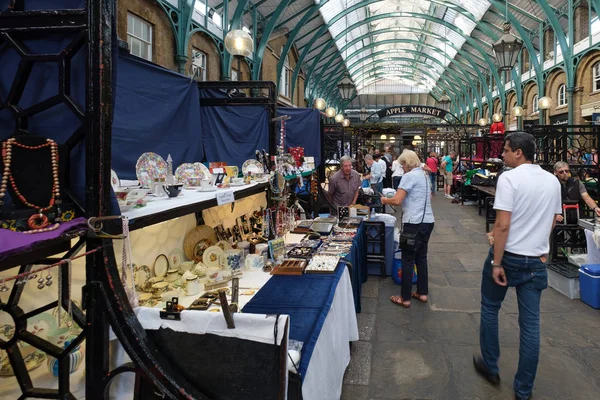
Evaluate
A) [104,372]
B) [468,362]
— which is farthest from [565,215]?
[104,372]

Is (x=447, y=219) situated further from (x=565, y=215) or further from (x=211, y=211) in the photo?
(x=211, y=211)

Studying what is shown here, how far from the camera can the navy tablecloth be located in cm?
215

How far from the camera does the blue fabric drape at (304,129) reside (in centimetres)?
842

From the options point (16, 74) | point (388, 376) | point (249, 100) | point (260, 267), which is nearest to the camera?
point (16, 74)

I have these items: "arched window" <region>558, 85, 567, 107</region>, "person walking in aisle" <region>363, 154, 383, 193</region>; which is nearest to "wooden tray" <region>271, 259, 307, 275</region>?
"person walking in aisle" <region>363, 154, 383, 193</region>

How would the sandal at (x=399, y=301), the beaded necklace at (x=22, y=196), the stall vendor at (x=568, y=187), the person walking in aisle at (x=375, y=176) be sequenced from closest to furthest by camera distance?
the beaded necklace at (x=22, y=196) → the sandal at (x=399, y=301) → the stall vendor at (x=568, y=187) → the person walking in aisle at (x=375, y=176)

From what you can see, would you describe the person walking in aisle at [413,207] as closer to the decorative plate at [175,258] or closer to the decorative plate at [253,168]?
the decorative plate at [253,168]

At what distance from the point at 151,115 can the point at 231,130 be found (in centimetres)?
152

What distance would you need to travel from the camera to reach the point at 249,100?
5.12 m

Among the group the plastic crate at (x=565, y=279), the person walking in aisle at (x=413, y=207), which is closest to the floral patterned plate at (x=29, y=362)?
the person walking in aisle at (x=413, y=207)

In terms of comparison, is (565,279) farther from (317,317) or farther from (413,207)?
(317,317)

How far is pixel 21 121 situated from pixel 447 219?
1046 cm

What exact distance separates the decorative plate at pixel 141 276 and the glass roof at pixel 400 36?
17.0 meters

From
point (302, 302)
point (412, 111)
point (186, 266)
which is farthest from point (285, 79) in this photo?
point (302, 302)
